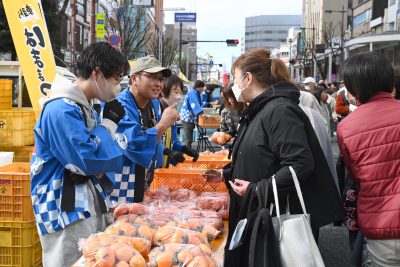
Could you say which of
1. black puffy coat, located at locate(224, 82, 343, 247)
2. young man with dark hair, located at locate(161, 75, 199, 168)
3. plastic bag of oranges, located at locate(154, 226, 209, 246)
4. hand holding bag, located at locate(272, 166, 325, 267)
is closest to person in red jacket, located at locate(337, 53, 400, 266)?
black puffy coat, located at locate(224, 82, 343, 247)

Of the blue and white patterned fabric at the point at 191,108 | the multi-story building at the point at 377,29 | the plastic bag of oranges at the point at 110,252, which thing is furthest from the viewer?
the multi-story building at the point at 377,29

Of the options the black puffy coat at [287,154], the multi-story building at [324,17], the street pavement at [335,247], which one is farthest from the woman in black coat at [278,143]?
the multi-story building at [324,17]

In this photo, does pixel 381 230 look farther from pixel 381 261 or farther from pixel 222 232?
pixel 222 232

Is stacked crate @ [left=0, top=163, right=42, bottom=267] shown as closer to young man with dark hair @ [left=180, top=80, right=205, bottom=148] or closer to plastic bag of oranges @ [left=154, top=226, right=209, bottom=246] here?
plastic bag of oranges @ [left=154, top=226, right=209, bottom=246]

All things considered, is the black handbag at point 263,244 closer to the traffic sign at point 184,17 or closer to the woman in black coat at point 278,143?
the woman in black coat at point 278,143

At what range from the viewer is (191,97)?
1374cm

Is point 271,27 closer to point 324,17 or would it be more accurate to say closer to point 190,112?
point 324,17

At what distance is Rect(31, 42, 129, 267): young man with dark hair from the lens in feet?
8.75

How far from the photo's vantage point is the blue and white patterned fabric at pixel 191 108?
13.5m

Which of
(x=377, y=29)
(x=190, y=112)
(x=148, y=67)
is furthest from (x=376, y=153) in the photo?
(x=377, y=29)

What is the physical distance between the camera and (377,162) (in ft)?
8.78

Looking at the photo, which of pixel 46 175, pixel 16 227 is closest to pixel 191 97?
pixel 16 227

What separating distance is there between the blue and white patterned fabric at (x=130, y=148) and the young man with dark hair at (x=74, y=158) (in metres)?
0.48

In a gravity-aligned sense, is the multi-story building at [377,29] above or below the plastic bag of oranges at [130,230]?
above
